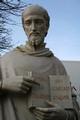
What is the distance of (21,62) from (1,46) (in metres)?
7.33

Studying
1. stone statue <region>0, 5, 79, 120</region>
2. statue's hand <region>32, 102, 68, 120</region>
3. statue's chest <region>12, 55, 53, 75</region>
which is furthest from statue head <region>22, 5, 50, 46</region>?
statue's hand <region>32, 102, 68, 120</region>

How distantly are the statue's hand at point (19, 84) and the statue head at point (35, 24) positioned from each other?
0.34 metres

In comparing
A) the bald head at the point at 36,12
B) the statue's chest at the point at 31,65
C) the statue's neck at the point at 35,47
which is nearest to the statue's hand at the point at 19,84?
the statue's chest at the point at 31,65

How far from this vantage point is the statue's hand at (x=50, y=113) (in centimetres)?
271

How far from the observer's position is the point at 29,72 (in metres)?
2.88

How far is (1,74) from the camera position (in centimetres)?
297

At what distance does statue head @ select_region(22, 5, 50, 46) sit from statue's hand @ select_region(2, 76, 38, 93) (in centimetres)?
34

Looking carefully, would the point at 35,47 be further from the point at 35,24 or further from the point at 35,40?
the point at 35,24

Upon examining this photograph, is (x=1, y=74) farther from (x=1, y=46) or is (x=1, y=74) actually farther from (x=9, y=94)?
(x=1, y=46)

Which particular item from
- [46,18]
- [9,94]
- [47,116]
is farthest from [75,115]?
[46,18]

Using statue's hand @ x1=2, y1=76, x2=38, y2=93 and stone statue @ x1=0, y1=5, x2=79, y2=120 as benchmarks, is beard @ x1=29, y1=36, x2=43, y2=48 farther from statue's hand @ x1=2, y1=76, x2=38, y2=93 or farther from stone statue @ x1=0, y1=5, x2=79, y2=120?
statue's hand @ x1=2, y1=76, x2=38, y2=93

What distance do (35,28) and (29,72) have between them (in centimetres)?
34

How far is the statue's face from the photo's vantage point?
117 inches

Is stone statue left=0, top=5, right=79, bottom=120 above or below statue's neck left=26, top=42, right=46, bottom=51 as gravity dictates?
below
